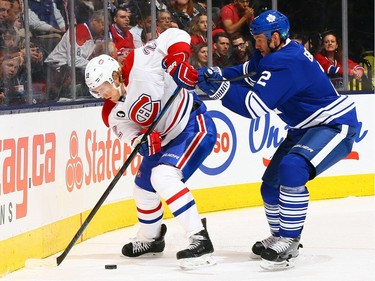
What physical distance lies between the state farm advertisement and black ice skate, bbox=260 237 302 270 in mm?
1247

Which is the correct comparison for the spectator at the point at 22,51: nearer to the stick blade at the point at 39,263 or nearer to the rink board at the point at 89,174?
the rink board at the point at 89,174

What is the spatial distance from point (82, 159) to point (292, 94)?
66.3 inches

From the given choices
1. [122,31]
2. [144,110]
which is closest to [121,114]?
[144,110]

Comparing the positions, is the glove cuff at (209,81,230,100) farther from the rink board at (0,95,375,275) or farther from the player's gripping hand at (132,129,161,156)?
the rink board at (0,95,375,275)

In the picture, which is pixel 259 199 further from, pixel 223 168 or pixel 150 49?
pixel 150 49

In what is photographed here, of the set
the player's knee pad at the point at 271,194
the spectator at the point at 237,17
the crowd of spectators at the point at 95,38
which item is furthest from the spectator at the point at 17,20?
the spectator at the point at 237,17

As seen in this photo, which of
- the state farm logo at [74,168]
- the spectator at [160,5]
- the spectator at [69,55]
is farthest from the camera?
the spectator at [160,5]

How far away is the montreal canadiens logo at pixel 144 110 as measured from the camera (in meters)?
6.03

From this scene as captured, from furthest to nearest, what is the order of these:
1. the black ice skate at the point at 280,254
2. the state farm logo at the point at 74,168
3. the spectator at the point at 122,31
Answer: the spectator at the point at 122,31 → the state farm logo at the point at 74,168 → the black ice skate at the point at 280,254

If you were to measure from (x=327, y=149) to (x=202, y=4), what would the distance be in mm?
3259

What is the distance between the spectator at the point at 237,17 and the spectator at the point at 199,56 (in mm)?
249

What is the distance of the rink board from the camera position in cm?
592

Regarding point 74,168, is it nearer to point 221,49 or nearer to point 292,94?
point 292,94

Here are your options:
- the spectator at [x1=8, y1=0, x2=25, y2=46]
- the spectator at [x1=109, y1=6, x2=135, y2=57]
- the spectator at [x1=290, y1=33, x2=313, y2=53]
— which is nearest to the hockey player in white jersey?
the spectator at [x1=8, y1=0, x2=25, y2=46]
